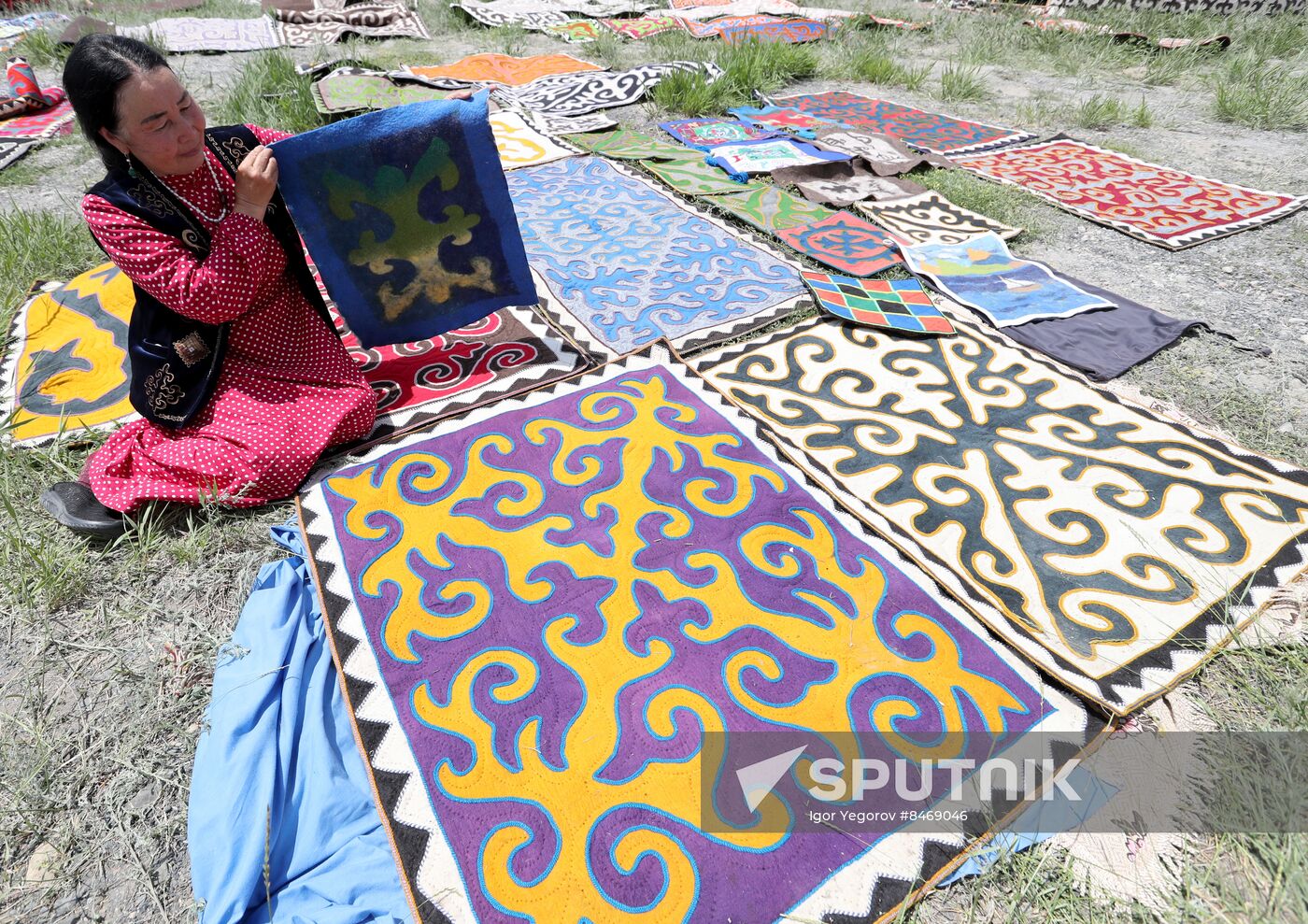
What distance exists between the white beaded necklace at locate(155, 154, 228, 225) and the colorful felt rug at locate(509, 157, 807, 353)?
1198 millimetres

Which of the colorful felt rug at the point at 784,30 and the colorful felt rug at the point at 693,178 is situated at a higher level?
the colorful felt rug at the point at 784,30

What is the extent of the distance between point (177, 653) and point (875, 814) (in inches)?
61.7

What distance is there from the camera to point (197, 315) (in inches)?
70.4

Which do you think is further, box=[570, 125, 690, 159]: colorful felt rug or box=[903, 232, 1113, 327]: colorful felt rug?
box=[570, 125, 690, 159]: colorful felt rug

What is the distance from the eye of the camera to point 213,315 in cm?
181

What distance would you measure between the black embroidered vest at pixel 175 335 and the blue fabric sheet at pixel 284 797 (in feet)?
2.29

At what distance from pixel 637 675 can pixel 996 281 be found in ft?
8.11

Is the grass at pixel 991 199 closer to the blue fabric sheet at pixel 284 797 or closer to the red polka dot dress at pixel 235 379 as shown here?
the red polka dot dress at pixel 235 379

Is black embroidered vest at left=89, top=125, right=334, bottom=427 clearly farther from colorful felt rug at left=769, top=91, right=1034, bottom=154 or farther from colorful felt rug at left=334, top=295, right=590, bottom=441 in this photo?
colorful felt rug at left=769, top=91, right=1034, bottom=154

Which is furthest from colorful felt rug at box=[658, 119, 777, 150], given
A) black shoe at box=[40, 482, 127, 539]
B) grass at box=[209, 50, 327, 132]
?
black shoe at box=[40, 482, 127, 539]

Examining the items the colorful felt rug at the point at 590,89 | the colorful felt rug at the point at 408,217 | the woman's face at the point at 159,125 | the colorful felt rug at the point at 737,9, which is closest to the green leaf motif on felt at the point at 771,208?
the colorful felt rug at the point at 408,217

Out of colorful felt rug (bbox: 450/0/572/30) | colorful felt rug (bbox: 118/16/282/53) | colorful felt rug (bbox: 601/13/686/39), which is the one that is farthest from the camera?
colorful felt rug (bbox: 450/0/572/30)

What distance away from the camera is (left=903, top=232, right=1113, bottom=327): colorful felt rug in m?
2.83

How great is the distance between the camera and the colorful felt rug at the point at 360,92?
4.54m
